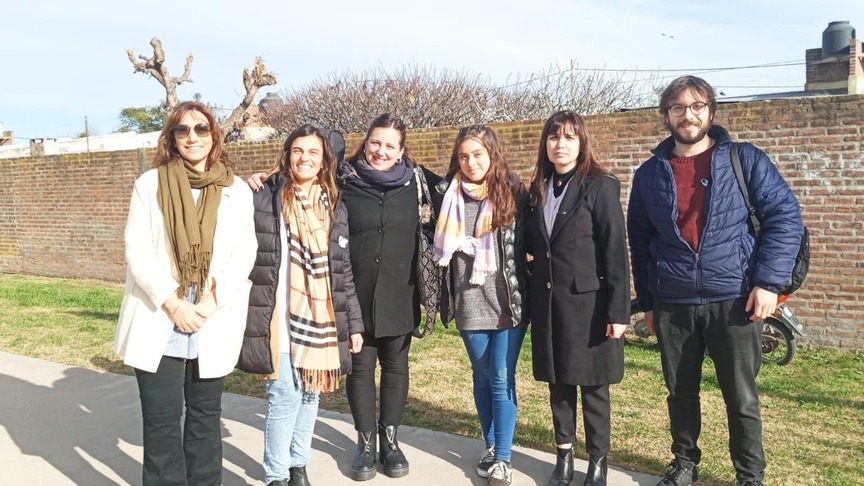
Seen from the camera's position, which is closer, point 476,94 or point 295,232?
point 295,232

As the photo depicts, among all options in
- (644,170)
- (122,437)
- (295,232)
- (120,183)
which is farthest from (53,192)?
(644,170)

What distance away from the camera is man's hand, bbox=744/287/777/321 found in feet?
10.5

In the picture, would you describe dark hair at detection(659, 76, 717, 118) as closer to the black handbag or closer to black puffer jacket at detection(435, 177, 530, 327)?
black puffer jacket at detection(435, 177, 530, 327)

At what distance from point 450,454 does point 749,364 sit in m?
1.71

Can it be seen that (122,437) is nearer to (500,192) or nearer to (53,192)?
(500,192)

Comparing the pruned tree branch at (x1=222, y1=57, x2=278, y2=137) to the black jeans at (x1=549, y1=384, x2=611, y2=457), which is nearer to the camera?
the black jeans at (x1=549, y1=384, x2=611, y2=457)

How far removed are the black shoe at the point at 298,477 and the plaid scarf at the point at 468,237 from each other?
126 cm

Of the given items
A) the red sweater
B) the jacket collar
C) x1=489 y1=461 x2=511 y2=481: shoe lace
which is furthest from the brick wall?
x1=489 y1=461 x2=511 y2=481: shoe lace

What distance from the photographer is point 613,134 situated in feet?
24.9

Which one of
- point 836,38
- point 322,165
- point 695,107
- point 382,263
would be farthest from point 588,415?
point 836,38

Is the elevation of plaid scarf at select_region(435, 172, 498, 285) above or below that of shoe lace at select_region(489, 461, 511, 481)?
above

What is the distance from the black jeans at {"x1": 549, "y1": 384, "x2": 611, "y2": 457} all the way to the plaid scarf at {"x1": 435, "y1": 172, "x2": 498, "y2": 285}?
2.30 feet

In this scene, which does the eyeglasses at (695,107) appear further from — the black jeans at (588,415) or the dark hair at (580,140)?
the black jeans at (588,415)

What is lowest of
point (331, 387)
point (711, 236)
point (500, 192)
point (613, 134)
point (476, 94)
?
point (331, 387)
